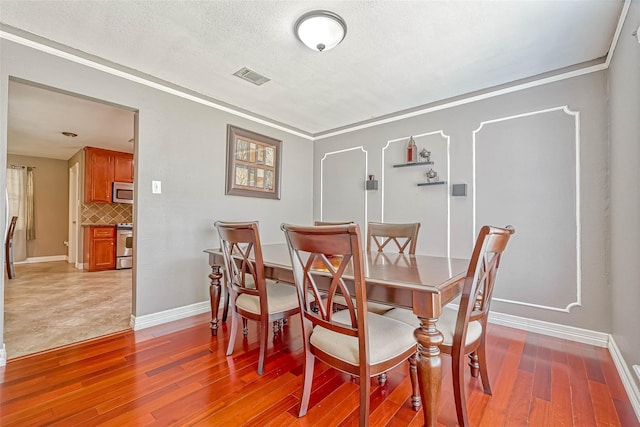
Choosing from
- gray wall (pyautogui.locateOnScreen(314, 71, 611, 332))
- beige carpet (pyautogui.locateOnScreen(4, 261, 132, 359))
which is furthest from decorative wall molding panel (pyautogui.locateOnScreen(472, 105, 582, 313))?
beige carpet (pyautogui.locateOnScreen(4, 261, 132, 359))

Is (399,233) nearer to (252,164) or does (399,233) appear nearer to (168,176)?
(252,164)

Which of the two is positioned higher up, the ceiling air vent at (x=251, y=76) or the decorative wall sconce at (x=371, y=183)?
the ceiling air vent at (x=251, y=76)

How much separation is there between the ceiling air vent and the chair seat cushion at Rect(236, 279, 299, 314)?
6.18ft

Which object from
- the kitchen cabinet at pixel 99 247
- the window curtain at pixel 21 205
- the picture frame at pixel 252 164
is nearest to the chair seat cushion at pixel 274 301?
A: the picture frame at pixel 252 164

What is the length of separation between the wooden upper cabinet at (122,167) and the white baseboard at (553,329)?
6.29 meters

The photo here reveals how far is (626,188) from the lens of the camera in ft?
5.65

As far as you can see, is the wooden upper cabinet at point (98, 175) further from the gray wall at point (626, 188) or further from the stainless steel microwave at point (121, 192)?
the gray wall at point (626, 188)

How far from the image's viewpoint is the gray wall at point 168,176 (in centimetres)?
215

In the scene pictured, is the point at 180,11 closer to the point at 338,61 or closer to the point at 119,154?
the point at 338,61

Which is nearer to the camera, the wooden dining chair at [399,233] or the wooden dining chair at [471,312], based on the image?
the wooden dining chair at [471,312]

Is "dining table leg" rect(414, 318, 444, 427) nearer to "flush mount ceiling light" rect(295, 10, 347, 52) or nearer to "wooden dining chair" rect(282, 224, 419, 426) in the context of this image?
"wooden dining chair" rect(282, 224, 419, 426)

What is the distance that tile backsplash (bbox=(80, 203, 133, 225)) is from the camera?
5.23 metres

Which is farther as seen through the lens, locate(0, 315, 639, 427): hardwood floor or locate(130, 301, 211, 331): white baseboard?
locate(130, 301, 211, 331): white baseboard

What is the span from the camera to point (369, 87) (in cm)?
275
